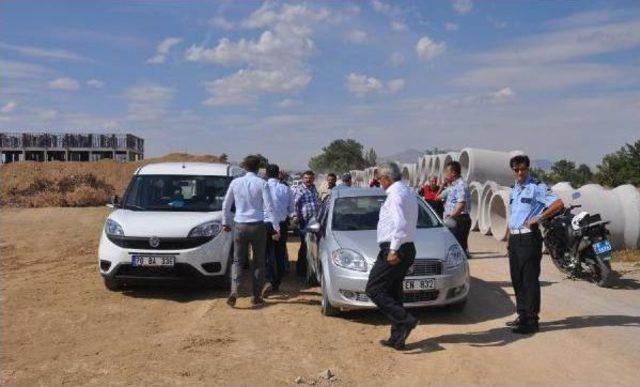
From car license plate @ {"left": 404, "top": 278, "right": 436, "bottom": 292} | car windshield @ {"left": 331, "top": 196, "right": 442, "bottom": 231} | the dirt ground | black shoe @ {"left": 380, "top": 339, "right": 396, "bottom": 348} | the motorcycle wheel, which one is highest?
car windshield @ {"left": 331, "top": 196, "right": 442, "bottom": 231}

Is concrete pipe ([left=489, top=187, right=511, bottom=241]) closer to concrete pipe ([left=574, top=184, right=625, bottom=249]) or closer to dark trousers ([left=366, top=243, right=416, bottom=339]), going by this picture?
concrete pipe ([left=574, top=184, right=625, bottom=249])

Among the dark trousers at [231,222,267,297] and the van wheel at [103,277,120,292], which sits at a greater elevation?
the dark trousers at [231,222,267,297]

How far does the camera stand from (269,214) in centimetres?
838

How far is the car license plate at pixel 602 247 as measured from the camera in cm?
855

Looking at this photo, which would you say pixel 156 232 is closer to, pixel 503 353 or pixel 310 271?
pixel 310 271

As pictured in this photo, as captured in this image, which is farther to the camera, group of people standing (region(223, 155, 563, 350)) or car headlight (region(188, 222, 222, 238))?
car headlight (region(188, 222, 222, 238))

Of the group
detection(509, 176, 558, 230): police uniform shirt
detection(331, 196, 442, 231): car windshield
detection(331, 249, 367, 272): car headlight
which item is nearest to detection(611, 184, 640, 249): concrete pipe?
detection(331, 196, 442, 231): car windshield

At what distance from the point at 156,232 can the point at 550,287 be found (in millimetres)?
5669

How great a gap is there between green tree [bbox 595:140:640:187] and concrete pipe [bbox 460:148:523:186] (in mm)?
13309

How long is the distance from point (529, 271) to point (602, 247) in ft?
8.91

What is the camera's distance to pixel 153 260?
26.7 ft

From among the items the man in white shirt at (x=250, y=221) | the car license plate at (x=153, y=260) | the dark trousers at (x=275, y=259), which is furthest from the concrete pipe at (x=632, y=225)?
the car license plate at (x=153, y=260)

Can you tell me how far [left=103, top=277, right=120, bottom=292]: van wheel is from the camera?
856 cm

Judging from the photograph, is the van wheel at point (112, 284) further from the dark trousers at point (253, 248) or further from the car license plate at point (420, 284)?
the car license plate at point (420, 284)
